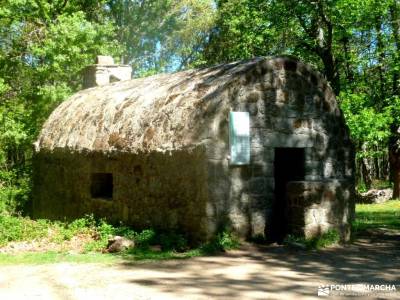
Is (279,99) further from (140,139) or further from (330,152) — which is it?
(140,139)

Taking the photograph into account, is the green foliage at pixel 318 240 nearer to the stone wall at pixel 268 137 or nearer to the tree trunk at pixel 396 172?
the stone wall at pixel 268 137

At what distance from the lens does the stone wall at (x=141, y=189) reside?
7.90 metres

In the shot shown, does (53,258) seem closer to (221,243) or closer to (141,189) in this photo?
(141,189)

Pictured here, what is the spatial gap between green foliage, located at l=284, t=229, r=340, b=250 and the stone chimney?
834 cm

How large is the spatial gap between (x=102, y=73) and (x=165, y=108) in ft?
20.6

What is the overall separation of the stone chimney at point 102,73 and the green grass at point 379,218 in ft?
24.9

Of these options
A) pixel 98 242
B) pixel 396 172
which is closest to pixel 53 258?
pixel 98 242

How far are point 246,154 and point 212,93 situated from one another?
1.10m

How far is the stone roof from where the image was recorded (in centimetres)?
809

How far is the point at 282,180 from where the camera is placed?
31.7 feet

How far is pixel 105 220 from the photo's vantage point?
9477 millimetres

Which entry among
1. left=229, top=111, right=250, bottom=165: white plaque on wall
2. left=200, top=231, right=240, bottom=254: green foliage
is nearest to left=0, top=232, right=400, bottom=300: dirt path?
left=200, top=231, right=240, bottom=254: green foliage
